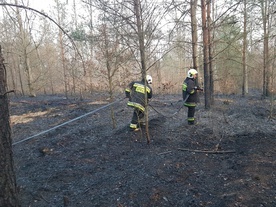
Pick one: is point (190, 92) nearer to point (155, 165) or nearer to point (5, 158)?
point (155, 165)

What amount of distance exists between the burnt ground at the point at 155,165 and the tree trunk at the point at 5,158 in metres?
1.09

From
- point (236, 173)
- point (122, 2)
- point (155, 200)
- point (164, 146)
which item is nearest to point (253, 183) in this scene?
point (236, 173)

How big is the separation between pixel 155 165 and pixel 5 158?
126 inches

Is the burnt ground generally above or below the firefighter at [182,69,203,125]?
below

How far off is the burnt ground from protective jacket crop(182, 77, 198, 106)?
2.89 ft

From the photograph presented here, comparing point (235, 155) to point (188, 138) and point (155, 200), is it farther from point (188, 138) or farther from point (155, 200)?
point (155, 200)

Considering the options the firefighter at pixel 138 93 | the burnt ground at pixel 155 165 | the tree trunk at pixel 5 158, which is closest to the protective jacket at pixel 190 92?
the burnt ground at pixel 155 165

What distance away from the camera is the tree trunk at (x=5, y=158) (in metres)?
2.93

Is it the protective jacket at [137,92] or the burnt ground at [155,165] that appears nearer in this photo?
the burnt ground at [155,165]

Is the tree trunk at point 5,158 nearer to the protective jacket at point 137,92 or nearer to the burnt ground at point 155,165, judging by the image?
the burnt ground at point 155,165

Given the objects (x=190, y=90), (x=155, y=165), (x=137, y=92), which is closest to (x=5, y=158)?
(x=155, y=165)

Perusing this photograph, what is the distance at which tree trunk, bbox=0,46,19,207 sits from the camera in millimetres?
2930

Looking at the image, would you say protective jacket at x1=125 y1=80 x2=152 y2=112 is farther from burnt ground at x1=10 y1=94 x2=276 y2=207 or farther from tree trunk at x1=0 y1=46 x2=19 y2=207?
tree trunk at x1=0 y1=46 x2=19 y2=207

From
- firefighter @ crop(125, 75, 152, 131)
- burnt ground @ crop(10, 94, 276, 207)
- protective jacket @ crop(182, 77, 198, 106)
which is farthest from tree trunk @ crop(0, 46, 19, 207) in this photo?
protective jacket @ crop(182, 77, 198, 106)
